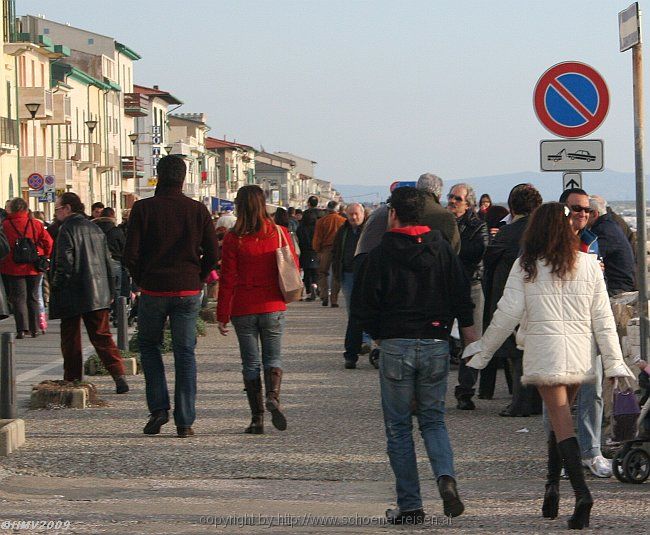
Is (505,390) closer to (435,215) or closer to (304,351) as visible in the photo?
(435,215)

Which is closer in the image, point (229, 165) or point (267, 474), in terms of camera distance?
point (267, 474)

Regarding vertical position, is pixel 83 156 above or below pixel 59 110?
below

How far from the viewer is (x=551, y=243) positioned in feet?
23.0

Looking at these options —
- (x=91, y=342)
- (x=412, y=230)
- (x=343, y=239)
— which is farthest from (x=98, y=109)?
(x=412, y=230)

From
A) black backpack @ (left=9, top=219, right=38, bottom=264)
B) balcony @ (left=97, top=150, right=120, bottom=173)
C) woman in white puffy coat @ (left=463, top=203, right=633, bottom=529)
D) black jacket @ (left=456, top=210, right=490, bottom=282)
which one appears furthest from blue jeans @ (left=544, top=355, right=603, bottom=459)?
balcony @ (left=97, top=150, right=120, bottom=173)

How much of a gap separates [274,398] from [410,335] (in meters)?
3.40

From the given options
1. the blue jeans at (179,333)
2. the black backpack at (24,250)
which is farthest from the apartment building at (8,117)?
the blue jeans at (179,333)

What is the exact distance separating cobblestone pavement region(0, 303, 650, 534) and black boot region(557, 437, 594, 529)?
107 millimetres

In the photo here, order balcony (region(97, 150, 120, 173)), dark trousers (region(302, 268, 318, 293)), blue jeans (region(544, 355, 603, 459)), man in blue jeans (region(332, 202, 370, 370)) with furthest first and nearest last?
1. balcony (region(97, 150, 120, 173))
2. dark trousers (region(302, 268, 318, 293))
3. man in blue jeans (region(332, 202, 370, 370))
4. blue jeans (region(544, 355, 603, 459))

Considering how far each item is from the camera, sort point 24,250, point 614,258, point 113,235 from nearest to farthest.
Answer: point 614,258
point 24,250
point 113,235

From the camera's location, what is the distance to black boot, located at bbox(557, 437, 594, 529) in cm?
682

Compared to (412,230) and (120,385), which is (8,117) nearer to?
(120,385)

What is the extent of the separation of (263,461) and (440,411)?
2.25 m

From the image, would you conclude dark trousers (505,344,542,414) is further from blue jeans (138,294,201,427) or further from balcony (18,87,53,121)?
balcony (18,87,53,121)
